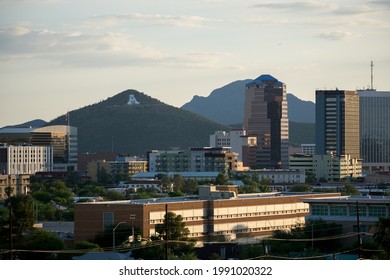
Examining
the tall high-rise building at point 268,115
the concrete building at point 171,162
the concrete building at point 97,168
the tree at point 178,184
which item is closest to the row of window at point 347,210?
the tree at point 178,184

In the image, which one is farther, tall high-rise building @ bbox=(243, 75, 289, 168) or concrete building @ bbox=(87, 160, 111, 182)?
tall high-rise building @ bbox=(243, 75, 289, 168)

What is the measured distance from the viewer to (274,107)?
19675 cm

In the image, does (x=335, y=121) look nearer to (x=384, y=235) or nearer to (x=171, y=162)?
(x=171, y=162)

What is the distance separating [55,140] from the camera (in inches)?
6742

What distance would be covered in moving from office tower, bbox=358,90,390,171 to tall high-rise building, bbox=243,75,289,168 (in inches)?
431

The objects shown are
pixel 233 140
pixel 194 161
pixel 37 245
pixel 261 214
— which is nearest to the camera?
pixel 37 245

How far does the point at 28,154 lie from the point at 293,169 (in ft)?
95.9

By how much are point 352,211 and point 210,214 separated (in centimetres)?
688

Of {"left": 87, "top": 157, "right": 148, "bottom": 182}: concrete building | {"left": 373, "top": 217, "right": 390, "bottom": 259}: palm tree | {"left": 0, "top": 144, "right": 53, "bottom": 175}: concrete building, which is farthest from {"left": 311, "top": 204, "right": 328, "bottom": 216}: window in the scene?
{"left": 87, "top": 157, "right": 148, "bottom": 182}: concrete building

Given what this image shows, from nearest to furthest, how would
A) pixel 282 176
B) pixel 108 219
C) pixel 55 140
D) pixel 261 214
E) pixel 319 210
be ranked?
pixel 108 219
pixel 319 210
pixel 261 214
pixel 282 176
pixel 55 140

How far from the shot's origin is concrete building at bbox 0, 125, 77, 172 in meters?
165

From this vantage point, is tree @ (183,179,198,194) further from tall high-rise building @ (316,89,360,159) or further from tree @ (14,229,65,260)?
tall high-rise building @ (316,89,360,159)

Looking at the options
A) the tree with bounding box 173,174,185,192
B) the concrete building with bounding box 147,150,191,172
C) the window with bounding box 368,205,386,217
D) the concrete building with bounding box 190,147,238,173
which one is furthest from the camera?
the concrete building with bounding box 147,150,191,172

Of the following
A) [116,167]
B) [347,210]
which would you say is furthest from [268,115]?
[347,210]
